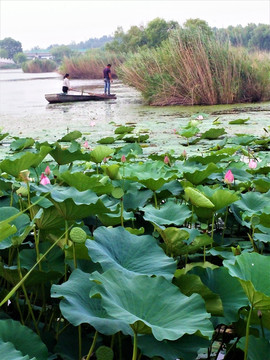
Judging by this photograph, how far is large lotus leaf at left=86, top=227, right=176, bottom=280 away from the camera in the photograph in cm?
85

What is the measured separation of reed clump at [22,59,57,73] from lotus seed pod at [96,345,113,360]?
4883 cm

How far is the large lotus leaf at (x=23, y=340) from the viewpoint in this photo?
2.47 ft

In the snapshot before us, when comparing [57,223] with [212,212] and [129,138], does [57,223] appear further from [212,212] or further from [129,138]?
[129,138]

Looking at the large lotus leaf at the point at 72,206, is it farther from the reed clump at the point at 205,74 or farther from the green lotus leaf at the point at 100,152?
the reed clump at the point at 205,74

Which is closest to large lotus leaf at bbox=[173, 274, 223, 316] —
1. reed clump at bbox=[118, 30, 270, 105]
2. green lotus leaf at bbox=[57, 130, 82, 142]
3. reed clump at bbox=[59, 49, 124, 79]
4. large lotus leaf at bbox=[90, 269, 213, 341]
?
large lotus leaf at bbox=[90, 269, 213, 341]

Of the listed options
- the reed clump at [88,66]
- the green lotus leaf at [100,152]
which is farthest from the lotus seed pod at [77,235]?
the reed clump at [88,66]

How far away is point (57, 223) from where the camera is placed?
1.08 meters

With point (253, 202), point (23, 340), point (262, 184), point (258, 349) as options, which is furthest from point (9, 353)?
point (262, 184)

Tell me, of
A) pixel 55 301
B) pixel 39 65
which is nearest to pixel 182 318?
pixel 55 301

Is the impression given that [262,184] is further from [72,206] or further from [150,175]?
[72,206]

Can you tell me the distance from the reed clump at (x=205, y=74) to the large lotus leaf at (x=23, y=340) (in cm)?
833

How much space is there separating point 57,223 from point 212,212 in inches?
15.4

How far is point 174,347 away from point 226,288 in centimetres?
19

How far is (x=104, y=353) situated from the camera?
0.71 metres
